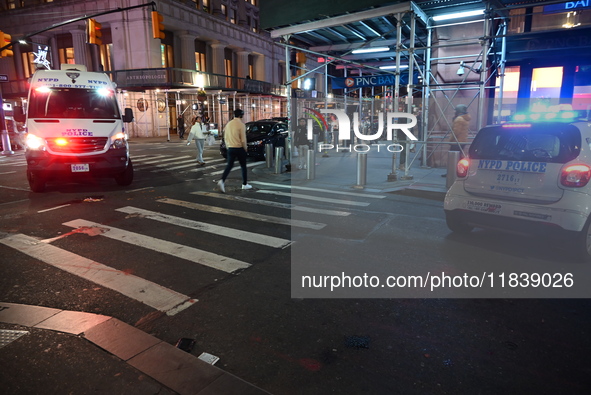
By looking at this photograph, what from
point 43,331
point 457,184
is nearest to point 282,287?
point 43,331

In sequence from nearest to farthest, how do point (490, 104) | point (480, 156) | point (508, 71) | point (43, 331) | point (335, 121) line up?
1. point (43, 331)
2. point (480, 156)
3. point (490, 104)
4. point (508, 71)
5. point (335, 121)

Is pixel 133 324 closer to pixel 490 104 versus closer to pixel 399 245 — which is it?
pixel 399 245

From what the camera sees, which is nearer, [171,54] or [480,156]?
[480,156]

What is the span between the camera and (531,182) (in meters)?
5.11

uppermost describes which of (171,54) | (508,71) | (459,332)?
(171,54)

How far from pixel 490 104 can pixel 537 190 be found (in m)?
11.3

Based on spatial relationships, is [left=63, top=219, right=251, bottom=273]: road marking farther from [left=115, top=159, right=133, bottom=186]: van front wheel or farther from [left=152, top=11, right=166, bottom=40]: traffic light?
A: [left=152, top=11, right=166, bottom=40]: traffic light

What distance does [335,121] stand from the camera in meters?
26.1

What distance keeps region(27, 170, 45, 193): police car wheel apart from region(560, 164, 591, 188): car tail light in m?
10.7

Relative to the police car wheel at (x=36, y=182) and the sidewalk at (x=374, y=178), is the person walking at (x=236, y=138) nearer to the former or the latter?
the sidewalk at (x=374, y=178)

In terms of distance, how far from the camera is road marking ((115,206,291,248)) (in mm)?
6055

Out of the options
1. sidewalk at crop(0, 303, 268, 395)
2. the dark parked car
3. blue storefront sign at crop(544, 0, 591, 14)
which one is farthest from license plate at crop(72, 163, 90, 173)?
blue storefront sign at crop(544, 0, 591, 14)

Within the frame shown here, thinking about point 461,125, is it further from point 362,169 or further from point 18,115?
point 18,115

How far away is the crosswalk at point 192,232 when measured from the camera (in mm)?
4695
